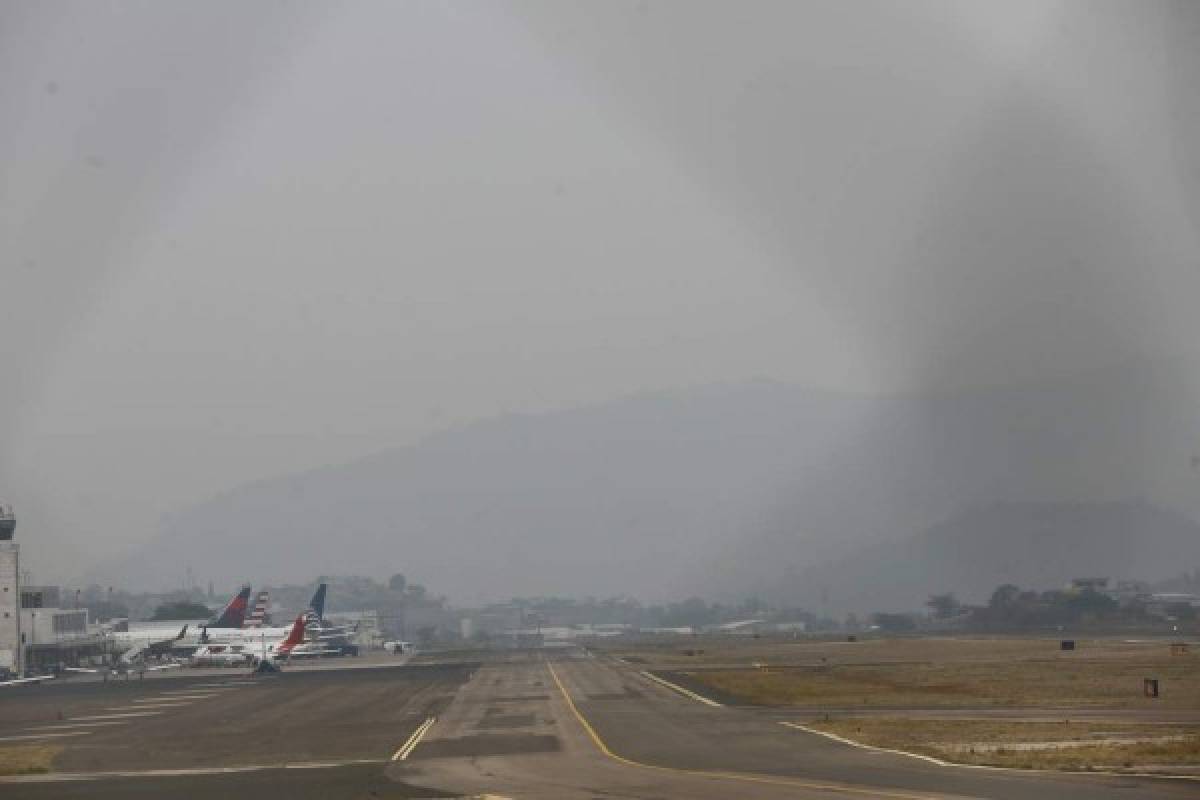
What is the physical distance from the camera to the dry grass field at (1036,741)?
Answer: 4553 centimetres

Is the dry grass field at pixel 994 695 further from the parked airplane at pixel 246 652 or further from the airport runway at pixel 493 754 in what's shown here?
the parked airplane at pixel 246 652

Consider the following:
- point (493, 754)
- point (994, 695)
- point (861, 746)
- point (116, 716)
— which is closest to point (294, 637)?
point (116, 716)

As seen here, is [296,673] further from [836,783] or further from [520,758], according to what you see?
[836,783]

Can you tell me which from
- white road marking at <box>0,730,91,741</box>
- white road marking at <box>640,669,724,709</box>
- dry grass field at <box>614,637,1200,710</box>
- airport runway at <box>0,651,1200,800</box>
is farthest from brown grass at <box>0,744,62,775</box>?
dry grass field at <box>614,637,1200,710</box>

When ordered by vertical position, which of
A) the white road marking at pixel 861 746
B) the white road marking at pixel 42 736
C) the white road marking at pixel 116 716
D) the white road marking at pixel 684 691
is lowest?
the white road marking at pixel 116 716

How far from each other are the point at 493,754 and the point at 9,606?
106 meters

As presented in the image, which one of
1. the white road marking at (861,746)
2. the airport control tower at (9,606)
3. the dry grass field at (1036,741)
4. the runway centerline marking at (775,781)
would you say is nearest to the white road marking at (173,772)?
the runway centerline marking at (775,781)

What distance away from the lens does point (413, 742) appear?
200 feet

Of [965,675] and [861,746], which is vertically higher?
[861,746]

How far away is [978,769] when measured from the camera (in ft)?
144

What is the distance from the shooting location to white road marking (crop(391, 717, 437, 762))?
55.0m

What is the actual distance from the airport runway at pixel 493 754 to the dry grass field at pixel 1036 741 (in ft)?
7.90

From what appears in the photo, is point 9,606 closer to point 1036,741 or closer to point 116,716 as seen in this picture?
point 116,716

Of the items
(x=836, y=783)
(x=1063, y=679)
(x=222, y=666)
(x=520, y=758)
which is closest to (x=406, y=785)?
(x=520, y=758)
